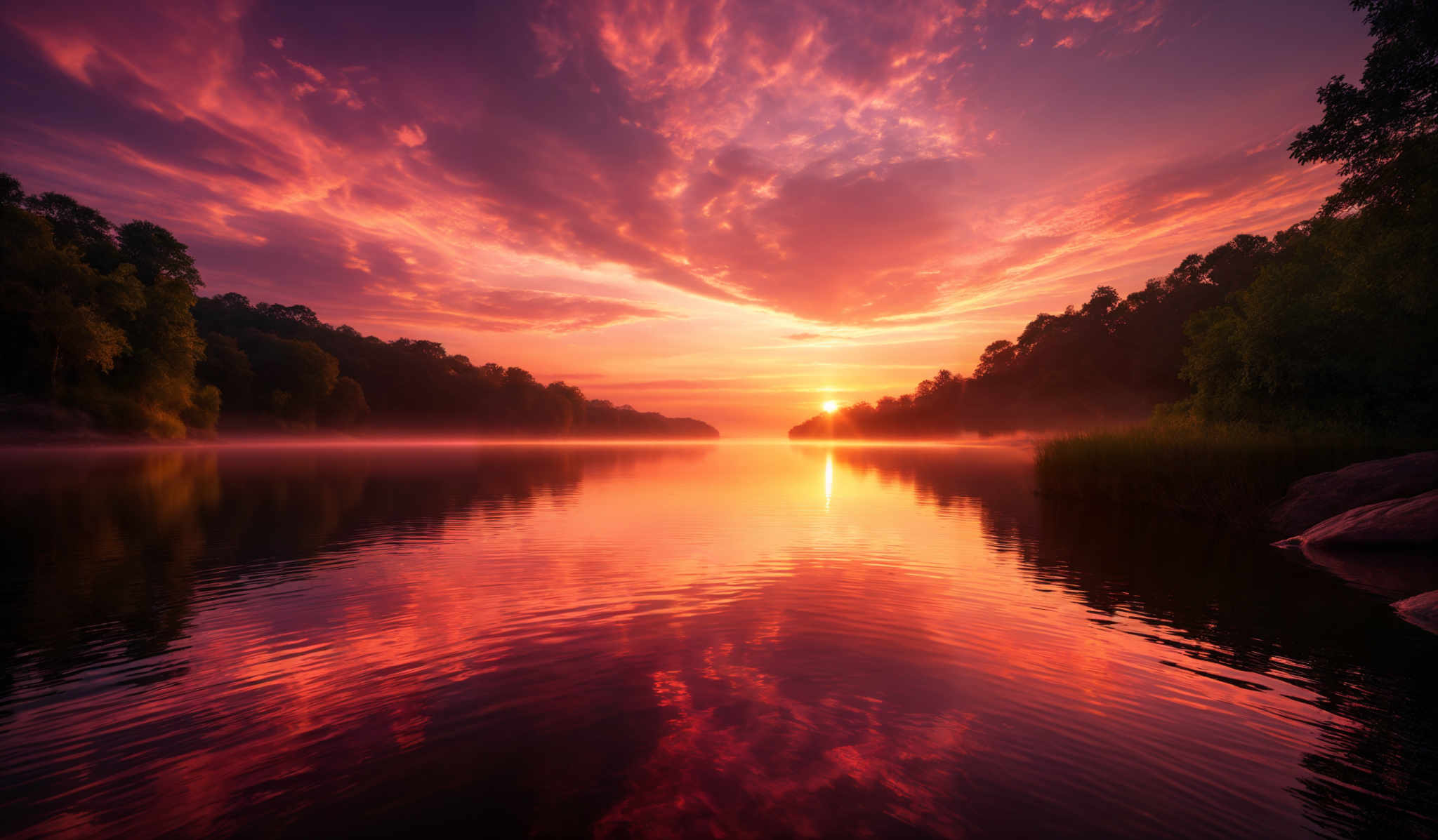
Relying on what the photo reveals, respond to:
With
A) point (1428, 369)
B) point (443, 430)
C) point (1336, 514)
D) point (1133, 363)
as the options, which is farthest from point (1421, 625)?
point (443, 430)

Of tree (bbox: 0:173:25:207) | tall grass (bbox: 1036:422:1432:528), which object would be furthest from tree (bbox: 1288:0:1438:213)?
tree (bbox: 0:173:25:207)

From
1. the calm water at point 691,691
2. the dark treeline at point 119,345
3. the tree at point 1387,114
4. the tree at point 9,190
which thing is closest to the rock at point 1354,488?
the calm water at point 691,691

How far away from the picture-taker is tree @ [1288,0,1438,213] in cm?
2097

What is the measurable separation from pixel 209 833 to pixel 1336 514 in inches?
1209

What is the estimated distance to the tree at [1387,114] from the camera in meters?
21.0

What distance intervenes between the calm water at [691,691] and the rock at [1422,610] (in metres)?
0.49

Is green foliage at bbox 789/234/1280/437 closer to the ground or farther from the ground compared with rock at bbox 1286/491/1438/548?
farther from the ground

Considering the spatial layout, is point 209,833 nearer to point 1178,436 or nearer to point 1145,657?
point 1145,657

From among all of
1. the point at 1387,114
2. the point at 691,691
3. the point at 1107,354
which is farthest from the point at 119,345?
the point at 1107,354

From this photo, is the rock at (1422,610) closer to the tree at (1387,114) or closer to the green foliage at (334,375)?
the tree at (1387,114)

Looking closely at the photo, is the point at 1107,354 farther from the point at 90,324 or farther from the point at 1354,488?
the point at 90,324

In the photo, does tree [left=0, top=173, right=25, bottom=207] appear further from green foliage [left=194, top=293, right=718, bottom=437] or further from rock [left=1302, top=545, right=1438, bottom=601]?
rock [left=1302, top=545, right=1438, bottom=601]

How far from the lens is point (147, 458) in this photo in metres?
53.2

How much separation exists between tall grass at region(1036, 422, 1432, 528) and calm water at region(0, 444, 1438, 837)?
8.34m
